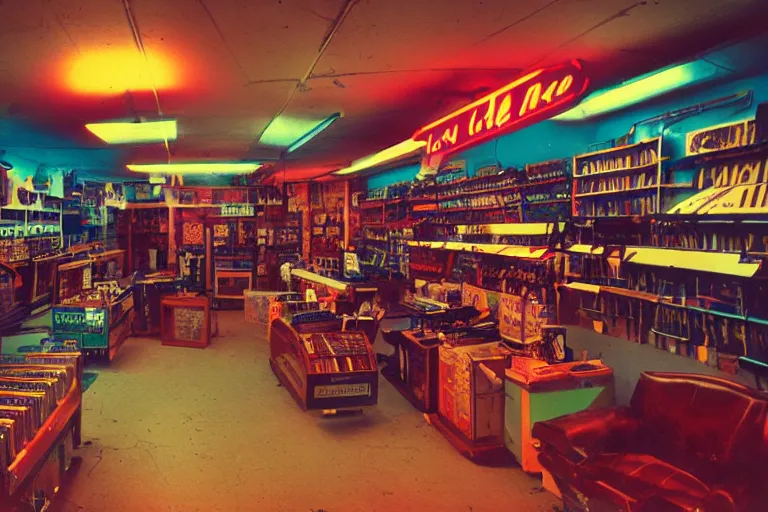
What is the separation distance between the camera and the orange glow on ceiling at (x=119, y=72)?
334 cm

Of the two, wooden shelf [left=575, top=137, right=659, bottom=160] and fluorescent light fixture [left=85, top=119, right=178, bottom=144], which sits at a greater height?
fluorescent light fixture [left=85, top=119, right=178, bottom=144]

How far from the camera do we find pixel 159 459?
4.15m

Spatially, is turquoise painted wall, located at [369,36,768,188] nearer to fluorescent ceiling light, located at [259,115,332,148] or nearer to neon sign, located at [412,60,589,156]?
neon sign, located at [412,60,589,156]

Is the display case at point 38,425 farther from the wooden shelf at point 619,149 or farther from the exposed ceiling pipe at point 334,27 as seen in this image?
the wooden shelf at point 619,149

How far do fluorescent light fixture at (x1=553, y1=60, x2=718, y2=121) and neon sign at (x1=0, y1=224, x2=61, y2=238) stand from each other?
790 cm

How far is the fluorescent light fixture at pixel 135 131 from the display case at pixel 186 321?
2.77 meters

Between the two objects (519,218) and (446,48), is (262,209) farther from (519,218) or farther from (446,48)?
(446,48)

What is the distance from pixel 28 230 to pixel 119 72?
20.5 feet

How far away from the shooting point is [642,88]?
14.3 ft

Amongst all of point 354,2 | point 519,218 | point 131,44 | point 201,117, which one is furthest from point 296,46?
point 519,218

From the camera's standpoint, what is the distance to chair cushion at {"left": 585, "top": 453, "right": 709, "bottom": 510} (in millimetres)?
2480

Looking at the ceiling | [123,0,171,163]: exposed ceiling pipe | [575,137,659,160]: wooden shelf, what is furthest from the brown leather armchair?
[123,0,171,163]: exposed ceiling pipe

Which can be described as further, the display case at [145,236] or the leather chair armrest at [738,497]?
the display case at [145,236]

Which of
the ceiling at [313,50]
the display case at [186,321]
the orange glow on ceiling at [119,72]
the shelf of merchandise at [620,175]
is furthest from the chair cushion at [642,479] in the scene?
the display case at [186,321]
